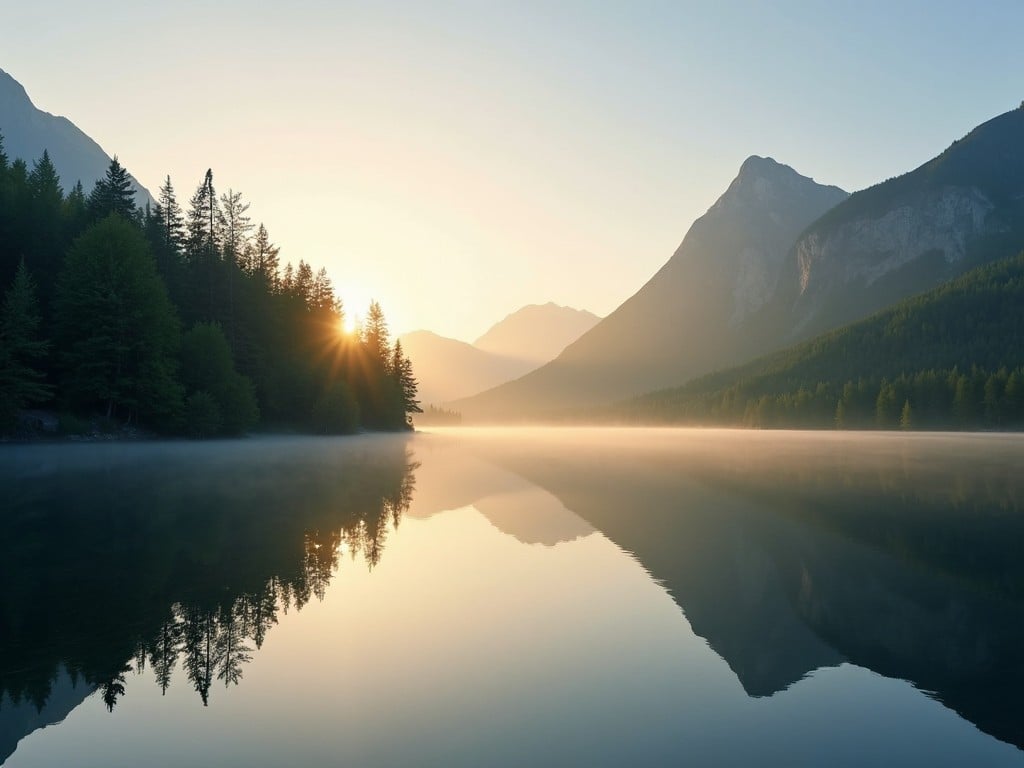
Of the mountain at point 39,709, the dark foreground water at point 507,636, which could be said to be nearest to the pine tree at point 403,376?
the dark foreground water at point 507,636

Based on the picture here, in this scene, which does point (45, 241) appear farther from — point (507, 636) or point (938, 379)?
point (938, 379)

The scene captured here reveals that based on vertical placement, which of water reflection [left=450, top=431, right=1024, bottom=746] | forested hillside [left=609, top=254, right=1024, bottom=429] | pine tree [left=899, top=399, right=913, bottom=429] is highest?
forested hillside [left=609, top=254, right=1024, bottom=429]

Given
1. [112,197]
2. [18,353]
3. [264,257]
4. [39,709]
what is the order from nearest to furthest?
1. [39,709]
2. [18,353]
3. [112,197]
4. [264,257]

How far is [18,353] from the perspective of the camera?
5416 centimetres

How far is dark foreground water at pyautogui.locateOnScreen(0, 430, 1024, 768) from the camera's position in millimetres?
7914

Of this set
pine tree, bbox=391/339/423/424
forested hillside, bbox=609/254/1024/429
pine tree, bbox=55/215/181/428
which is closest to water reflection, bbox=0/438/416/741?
pine tree, bbox=55/215/181/428

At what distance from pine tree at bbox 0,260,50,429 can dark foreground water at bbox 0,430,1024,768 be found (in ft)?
108

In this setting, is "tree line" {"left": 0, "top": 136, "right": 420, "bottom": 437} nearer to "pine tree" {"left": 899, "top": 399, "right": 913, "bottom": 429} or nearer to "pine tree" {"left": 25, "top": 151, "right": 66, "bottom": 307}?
"pine tree" {"left": 25, "top": 151, "right": 66, "bottom": 307}

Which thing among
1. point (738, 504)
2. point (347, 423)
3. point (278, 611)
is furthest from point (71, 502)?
point (347, 423)

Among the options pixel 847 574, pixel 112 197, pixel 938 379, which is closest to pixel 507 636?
Answer: pixel 847 574

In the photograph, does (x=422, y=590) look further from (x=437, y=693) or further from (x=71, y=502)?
(x=71, y=502)

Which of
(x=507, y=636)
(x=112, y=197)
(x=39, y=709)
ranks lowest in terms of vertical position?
(x=507, y=636)

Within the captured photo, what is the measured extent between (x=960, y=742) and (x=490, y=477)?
36.2 meters

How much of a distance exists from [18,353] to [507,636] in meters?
59.3
